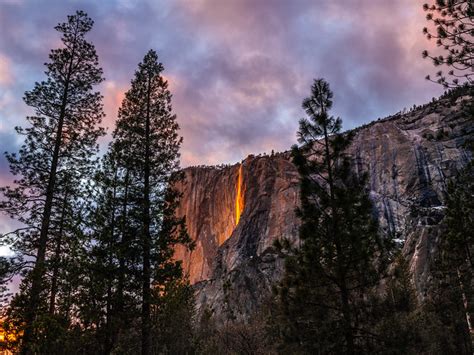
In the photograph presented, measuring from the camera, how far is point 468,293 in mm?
22297

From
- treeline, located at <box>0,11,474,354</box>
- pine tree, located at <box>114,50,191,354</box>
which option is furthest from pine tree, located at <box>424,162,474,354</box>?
pine tree, located at <box>114,50,191,354</box>

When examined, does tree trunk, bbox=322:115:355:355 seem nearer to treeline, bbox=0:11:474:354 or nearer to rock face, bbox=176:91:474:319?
treeline, bbox=0:11:474:354

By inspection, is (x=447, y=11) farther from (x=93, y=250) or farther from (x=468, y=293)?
(x=468, y=293)

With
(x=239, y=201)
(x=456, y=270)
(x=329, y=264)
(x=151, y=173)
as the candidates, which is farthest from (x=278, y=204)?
(x=329, y=264)

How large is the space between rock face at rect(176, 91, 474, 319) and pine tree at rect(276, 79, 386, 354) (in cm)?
4688

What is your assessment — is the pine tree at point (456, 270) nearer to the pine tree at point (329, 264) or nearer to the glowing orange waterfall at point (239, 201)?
the pine tree at point (329, 264)

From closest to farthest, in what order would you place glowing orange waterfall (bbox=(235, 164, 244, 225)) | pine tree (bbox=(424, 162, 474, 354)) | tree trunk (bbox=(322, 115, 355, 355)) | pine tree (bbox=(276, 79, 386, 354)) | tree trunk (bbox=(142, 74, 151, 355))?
tree trunk (bbox=(322, 115, 355, 355)), pine tree (bbox=(276, 79, 386, 354)), tree trunk (bbox=(142, 74, 151, 355)), pine tree (bbox=(424, 162, 474, 354)), glowing orange waterfall (bbox=(235, 164, 244, 225))

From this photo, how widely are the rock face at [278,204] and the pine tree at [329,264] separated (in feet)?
154

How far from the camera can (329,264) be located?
11133 mm

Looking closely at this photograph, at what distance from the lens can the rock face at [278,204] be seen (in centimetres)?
7069

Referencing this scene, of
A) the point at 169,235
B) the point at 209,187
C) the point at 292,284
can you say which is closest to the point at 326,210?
the point at 292,284

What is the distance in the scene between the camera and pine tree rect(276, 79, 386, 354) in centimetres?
1100

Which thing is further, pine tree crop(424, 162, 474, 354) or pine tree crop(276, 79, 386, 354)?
pine tree crop(424, 162, 474, 354)

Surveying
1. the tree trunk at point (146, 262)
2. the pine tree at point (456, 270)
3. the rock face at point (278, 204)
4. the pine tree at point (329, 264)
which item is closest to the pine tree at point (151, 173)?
Answer: the tree trunk at point (146, 262)
